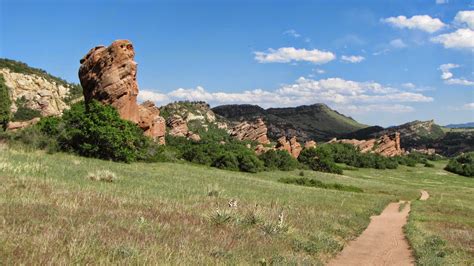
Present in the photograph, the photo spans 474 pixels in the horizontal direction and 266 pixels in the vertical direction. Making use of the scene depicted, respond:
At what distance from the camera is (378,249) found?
17.5 metres

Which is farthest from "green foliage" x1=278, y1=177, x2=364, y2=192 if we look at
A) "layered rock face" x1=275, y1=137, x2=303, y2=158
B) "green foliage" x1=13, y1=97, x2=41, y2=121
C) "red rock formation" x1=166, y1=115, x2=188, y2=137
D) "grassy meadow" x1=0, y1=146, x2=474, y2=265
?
"green foliage" x1=13, y1=97, x2=41, y2=121

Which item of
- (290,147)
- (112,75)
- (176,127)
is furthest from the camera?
(176,127)

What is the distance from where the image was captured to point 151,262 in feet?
27.9

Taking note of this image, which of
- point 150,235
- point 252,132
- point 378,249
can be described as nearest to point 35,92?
point 252,132

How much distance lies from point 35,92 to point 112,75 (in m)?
117

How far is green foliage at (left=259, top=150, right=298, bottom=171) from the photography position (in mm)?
95100

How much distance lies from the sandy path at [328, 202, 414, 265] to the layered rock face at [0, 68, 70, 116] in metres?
142

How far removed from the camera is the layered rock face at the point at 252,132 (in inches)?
6824

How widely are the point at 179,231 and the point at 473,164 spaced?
15027cm

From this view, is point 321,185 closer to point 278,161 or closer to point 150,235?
point 278,161

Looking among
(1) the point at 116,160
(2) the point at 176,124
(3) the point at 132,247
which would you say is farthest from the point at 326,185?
(2) the point at 176,124

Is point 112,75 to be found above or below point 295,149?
above

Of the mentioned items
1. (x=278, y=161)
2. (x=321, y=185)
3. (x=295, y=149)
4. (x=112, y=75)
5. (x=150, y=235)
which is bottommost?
(x=321, y=185)

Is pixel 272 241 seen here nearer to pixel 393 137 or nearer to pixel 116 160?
pixel 116 160
